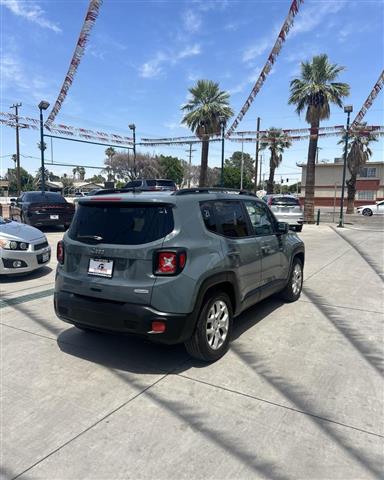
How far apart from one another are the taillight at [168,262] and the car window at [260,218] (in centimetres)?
165

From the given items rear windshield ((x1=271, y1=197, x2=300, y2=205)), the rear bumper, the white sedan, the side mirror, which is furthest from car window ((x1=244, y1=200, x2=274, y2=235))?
the white sedan

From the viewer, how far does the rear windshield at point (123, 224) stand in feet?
11.6

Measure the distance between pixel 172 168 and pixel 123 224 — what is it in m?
75.0

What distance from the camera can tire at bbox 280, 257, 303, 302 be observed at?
5953mm

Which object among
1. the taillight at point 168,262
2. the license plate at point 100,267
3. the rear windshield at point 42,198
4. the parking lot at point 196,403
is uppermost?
the rear windshield at point 42,198

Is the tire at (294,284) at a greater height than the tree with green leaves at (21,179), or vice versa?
the tree with green leaves at (21,179)

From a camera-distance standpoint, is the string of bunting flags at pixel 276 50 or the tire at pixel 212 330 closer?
the tire at pixel 212 330

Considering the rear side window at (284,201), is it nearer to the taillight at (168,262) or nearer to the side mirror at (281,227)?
the side mirror at (281,227)

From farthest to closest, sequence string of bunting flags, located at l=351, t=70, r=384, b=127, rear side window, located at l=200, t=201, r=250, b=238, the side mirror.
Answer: string of bunting flags, located at l=351, t=70, r=384, b=127, the side mirror, rear side window, located at l=200, t=201, r=250, b=238

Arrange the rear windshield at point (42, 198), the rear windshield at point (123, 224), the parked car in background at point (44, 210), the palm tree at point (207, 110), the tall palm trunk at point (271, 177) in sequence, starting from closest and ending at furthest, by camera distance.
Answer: the rear windshield at point (123, 224), the parked car in background at point (44, 210), the rear windshield at point (42, 198), the palm tree at point (207, 110), the tall palm trunk at point (271, 177)

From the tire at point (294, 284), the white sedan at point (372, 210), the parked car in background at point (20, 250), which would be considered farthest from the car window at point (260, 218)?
the white sedan at point (372, 210)

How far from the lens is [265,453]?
8.52 feet

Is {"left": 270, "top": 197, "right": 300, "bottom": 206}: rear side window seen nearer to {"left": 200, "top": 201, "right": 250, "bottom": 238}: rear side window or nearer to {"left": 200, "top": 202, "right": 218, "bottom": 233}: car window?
{"left": 200, "top": 201, "right": 250, "bottom": 238}: rear side window

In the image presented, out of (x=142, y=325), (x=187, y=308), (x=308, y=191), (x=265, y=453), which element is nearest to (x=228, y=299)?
(x=187, y=308)
